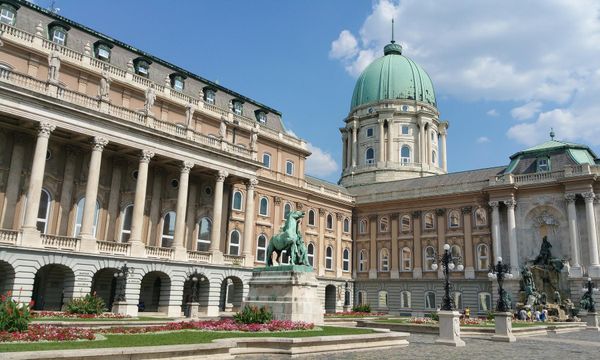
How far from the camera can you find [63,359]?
10789mm

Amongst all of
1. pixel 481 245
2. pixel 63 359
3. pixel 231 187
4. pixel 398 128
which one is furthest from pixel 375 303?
pixel 63 359

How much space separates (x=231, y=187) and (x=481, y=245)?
92.3ft

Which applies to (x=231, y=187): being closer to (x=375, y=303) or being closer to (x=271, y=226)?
(x=271, y=226)

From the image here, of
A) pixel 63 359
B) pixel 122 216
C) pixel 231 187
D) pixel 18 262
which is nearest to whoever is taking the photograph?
pixel 63 359

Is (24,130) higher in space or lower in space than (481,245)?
higher

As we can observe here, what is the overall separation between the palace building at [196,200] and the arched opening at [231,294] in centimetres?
18

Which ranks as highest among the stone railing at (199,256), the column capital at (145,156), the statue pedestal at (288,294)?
the column capital at (145,156)

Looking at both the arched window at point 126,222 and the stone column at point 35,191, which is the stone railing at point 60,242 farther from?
the arched window at point 126,222

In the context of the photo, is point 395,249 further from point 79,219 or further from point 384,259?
point 79,219

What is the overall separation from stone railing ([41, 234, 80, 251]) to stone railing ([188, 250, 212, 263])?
9.17m

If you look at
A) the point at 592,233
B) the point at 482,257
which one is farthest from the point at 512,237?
the point at 592,233

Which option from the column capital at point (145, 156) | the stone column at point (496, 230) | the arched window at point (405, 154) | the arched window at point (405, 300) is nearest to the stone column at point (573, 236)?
the stone column at point (496, 230)

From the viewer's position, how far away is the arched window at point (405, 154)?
78188 millimetres

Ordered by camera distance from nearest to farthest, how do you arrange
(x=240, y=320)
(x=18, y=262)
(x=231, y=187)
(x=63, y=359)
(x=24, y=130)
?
(x=63, y=359)
(x=240, y=320)
(x=18, y=262)
(x=24, y=130)
(x=231, y=187)
